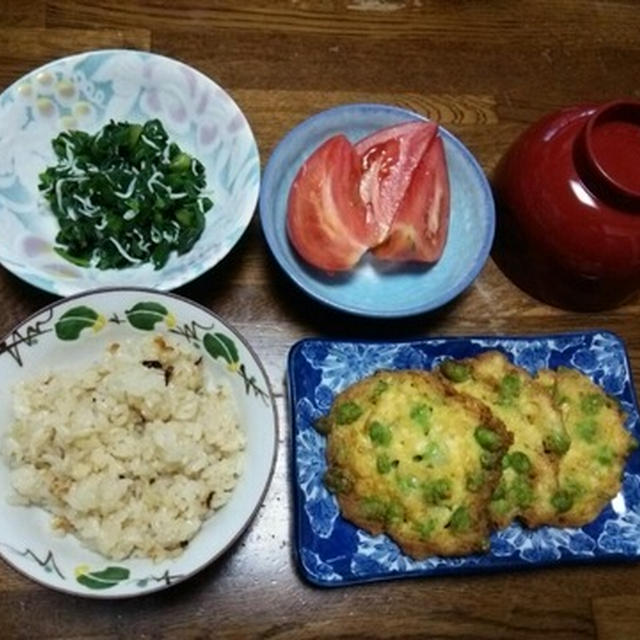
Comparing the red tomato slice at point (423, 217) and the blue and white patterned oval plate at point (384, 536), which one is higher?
the red tomato slice at point (423, 217)

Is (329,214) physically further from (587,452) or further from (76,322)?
(587,452)

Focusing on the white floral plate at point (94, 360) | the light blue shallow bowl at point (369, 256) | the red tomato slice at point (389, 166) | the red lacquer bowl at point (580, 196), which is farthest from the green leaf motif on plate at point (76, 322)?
the red lacquer bowl at point (580, 196)

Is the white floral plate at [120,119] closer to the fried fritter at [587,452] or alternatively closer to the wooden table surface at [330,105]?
the wooden table surface at [330,105]

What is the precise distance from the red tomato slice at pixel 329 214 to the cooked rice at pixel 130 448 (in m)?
0.29

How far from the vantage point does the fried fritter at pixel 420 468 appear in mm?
1377

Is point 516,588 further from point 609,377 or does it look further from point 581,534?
point 609,377

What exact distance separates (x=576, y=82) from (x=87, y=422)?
4.12ft

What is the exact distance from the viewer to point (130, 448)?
1.34 meters

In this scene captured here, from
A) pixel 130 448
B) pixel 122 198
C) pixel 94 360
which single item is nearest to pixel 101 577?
pixel 130 448

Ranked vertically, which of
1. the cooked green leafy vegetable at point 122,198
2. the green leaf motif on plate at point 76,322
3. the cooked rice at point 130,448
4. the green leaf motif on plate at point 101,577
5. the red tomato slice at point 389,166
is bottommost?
the green leaf motif on plate at point 101,577

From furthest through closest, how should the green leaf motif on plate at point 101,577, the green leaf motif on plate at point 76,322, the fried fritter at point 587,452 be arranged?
the fried fritter at point 587,452 → the green leaf motif on plate at point 76,322 → the green leaf motif on plate at point 101,577

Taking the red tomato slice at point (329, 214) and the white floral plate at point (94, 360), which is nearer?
the white floral plate at point (94, 360)

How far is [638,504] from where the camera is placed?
60.2 inches

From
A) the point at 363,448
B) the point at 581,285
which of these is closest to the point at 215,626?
the point at 363,448
